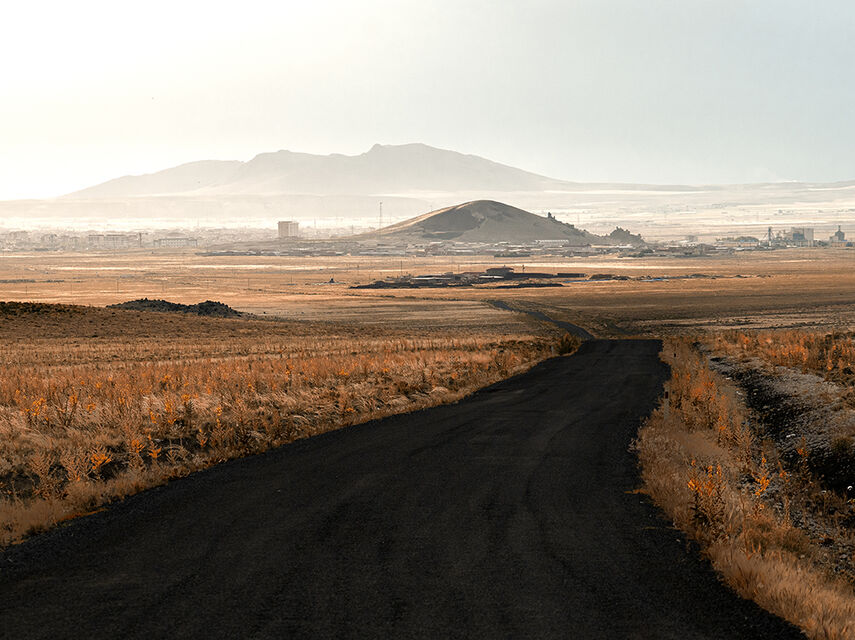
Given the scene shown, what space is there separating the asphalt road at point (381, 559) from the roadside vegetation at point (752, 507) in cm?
33

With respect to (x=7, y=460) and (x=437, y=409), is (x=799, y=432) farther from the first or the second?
(x=7, y=460)

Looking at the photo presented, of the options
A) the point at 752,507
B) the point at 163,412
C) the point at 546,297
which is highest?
the point at 163,412

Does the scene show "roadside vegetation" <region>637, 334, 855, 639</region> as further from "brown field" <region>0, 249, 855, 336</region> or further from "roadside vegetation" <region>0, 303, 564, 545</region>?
"brown field" <region>0, 249, 855, 336</region>

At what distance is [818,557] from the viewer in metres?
11.6

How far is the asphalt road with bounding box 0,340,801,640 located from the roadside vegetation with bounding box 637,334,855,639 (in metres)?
0.33

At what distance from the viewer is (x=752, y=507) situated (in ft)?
42.4

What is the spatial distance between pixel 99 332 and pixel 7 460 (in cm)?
5289

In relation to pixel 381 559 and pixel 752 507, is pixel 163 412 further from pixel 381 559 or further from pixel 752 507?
pixel 752 507

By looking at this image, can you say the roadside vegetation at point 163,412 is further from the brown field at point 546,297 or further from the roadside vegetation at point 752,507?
the brown field at point 546,297

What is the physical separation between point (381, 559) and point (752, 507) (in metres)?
6.16

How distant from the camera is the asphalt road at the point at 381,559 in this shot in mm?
8250

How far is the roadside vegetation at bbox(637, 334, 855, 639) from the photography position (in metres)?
8.95

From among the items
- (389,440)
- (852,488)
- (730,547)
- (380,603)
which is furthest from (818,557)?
(389,440)

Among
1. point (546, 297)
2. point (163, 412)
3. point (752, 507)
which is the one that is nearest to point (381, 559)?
point (752, 507)
